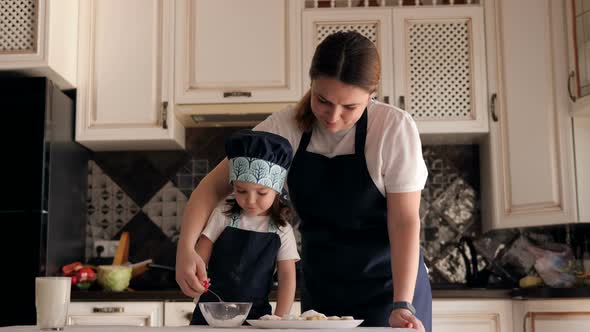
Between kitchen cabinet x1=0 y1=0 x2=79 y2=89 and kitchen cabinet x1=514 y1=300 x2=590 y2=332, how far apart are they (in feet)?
6.82

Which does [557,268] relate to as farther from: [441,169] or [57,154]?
[57,154]

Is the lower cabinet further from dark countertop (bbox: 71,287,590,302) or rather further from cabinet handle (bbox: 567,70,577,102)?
cabinet handle (bbox: 567,70,577,102)

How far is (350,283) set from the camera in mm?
1962

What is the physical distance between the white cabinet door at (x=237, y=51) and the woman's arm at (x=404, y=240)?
5.80 ft

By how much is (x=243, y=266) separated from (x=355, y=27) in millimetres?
1697

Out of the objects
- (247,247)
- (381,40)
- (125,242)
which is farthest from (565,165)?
(125,242)

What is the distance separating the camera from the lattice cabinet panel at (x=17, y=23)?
3.35 metres

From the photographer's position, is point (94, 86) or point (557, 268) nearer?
point (557, 268)

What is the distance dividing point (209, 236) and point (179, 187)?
1687mm

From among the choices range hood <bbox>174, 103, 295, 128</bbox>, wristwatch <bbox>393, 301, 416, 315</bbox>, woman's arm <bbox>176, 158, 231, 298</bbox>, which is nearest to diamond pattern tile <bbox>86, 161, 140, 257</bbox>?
range hood <bbox>174, 103, 295, 128</bbox>

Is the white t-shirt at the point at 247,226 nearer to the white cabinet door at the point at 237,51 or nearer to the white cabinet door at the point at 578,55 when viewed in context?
the white cabinet door at the point at 237,51

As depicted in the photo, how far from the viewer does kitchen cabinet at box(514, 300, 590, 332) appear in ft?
9.73

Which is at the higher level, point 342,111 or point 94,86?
point 94,86

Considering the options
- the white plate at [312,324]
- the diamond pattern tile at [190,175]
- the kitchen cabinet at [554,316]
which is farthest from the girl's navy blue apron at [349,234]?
the diamond pattern tile at [190,175]
